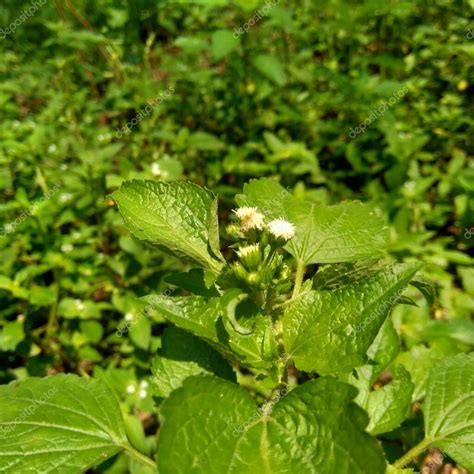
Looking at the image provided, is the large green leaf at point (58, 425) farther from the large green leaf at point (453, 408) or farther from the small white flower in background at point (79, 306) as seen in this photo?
the small white flower in background at point (79, 306)

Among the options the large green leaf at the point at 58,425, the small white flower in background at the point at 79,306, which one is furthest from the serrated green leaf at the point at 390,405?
the small white flower in background at the point at 79,306

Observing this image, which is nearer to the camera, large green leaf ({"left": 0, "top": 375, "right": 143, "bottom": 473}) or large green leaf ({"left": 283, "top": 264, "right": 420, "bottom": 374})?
large green leaf ({"left": 283, "top": 264, "right": 420, "bottom": 374})

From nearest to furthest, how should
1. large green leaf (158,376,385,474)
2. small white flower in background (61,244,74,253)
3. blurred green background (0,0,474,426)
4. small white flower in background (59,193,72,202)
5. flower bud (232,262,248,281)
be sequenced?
large green leaf (158,376,385,474) < flower bud (232,262,248,281) < blurred green background (0,0,474,426) < small white flower in background (61,244,74,253) < small white flower in background (59,193,72,202)

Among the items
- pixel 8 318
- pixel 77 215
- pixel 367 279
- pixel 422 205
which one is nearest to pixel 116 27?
pixel 77 215

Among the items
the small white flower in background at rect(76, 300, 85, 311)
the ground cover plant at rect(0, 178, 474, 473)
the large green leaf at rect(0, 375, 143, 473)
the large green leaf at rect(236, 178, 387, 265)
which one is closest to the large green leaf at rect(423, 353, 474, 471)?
the ground cover plant at rect(0, 178, 474, 473)

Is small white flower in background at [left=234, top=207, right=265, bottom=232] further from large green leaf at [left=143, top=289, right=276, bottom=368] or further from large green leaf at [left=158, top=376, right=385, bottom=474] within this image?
large green leaf at [left=158, top=376, right=385, bottom=474]

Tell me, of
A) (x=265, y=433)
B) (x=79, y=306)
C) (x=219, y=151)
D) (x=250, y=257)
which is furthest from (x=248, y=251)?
(x=219, y=151)
